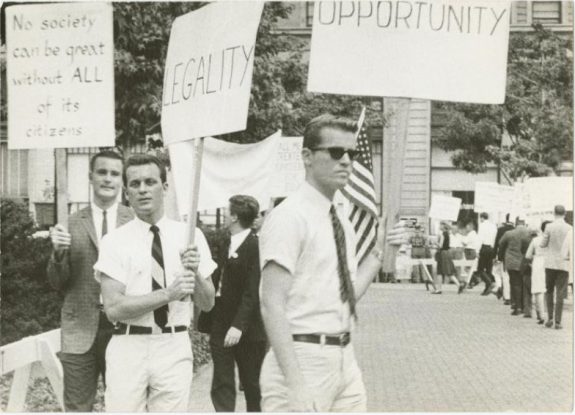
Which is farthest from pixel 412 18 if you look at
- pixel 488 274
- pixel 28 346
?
pixel 488 274

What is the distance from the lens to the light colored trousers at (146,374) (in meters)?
5.21

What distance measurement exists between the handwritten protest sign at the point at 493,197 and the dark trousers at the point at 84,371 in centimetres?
1951

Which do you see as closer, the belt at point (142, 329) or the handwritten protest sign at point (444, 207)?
the belt at point (142, 329)

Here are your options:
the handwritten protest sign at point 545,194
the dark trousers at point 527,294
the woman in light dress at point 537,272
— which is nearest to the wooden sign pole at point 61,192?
the woman in light dress at point 537,272

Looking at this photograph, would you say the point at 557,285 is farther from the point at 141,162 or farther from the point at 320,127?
the point at 320,127

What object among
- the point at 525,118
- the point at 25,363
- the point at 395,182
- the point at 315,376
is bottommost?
the point at 25,363

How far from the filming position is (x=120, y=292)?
5.27 meters

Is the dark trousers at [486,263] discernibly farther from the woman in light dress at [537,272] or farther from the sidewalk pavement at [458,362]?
the woman in light dress at [537,272]

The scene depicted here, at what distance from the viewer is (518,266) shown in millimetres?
19453

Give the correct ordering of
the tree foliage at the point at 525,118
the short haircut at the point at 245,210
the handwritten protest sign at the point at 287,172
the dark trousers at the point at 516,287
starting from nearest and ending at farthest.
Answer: the short haircut at the point at 245,210 < the handwritten protest sign at the point at 287,172 < the dark trousers at the point at 516,287 < the tree foliage at the point at 525,118

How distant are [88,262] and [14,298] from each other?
417 cm

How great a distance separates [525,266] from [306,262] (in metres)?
15.2

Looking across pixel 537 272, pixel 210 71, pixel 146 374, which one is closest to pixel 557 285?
pixel 537 272

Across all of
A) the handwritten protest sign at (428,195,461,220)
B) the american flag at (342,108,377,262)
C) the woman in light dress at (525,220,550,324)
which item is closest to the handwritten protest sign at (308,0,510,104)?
the american flag at (342,108,377,262)
